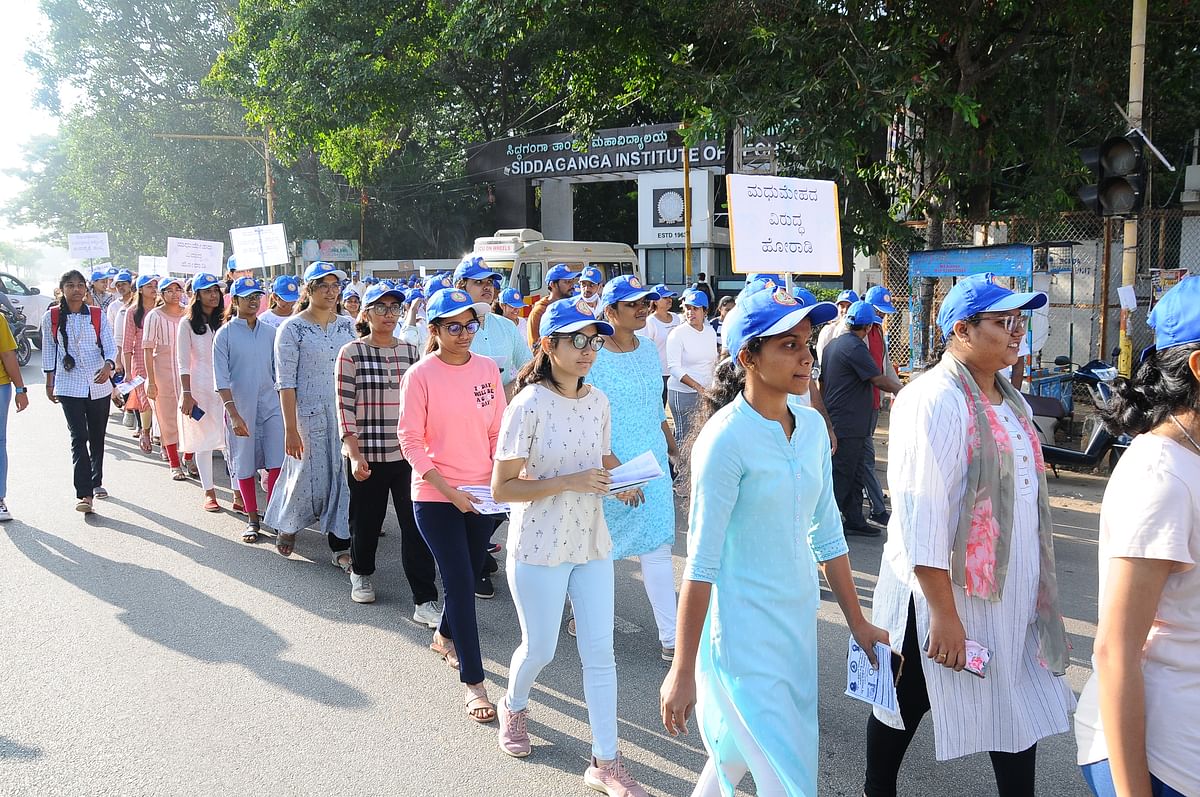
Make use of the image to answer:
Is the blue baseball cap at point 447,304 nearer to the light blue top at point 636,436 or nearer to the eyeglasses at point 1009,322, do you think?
the light blue top at point 636,436

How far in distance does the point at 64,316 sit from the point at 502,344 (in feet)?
13.3

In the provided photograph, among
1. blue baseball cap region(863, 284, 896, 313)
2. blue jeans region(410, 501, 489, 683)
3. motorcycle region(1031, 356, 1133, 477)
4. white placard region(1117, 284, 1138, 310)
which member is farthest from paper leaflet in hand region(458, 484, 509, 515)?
white placard region(1117, 284, 1138, 310)

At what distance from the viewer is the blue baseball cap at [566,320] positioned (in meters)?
3.49

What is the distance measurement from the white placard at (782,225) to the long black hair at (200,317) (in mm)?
4134

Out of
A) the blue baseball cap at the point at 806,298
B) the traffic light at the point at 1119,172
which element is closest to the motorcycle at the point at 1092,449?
the traffic light at the point at 1119,172

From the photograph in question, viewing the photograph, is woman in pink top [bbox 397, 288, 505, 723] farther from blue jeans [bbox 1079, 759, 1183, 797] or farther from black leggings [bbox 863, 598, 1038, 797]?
blue jeans [bbox 1079, 759, 1183, 797]

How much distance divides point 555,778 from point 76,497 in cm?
638

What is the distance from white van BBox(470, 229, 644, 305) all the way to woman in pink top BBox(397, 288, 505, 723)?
12491mm

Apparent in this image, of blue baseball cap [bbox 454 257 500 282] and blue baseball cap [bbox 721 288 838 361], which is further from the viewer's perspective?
blue baseball cap [bbox 454 257 500 282]

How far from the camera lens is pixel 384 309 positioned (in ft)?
17.8

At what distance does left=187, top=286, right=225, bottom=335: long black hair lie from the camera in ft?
25.5

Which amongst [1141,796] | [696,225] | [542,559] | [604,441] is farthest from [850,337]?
[696,225]

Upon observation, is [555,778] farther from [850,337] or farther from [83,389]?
[83,389]

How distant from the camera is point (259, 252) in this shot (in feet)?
50.5
